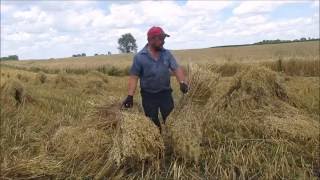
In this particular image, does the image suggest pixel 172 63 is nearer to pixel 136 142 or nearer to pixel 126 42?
pixel 136 142

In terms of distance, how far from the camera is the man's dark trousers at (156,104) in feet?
26.0

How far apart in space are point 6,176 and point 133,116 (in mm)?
1819

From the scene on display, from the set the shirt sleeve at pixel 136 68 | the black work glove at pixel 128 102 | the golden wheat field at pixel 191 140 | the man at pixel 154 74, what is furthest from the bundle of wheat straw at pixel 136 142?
the shirt sleeve at pixel 136 68

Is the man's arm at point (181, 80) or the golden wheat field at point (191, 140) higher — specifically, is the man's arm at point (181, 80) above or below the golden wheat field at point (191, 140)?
above

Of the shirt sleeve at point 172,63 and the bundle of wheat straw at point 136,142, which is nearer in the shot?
the bundle of wheat straw at point 136,142

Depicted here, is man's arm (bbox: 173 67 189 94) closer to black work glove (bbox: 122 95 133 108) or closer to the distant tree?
black work glove (bbox: 122 95 133 108)

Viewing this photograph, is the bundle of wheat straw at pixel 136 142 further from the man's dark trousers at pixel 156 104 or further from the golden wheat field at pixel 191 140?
the man's dark trousers at pixel 156 104

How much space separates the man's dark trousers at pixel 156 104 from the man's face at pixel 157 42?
71 cm

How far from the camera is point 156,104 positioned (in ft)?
26.1

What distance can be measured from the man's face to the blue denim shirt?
0.54ft

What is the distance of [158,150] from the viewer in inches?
288

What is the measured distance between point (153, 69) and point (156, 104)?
564mm

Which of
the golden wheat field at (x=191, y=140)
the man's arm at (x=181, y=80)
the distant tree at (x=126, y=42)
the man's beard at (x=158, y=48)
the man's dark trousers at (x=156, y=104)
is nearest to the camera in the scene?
the golden wheat field at (x=191, y=140)

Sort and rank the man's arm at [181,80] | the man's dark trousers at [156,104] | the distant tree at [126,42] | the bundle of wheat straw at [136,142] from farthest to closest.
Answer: the distant tree at [126,42]
the man's dark trousers at [156,104]
the man's arm at [181,80]
the bundle of wheat straw at [136,142]
